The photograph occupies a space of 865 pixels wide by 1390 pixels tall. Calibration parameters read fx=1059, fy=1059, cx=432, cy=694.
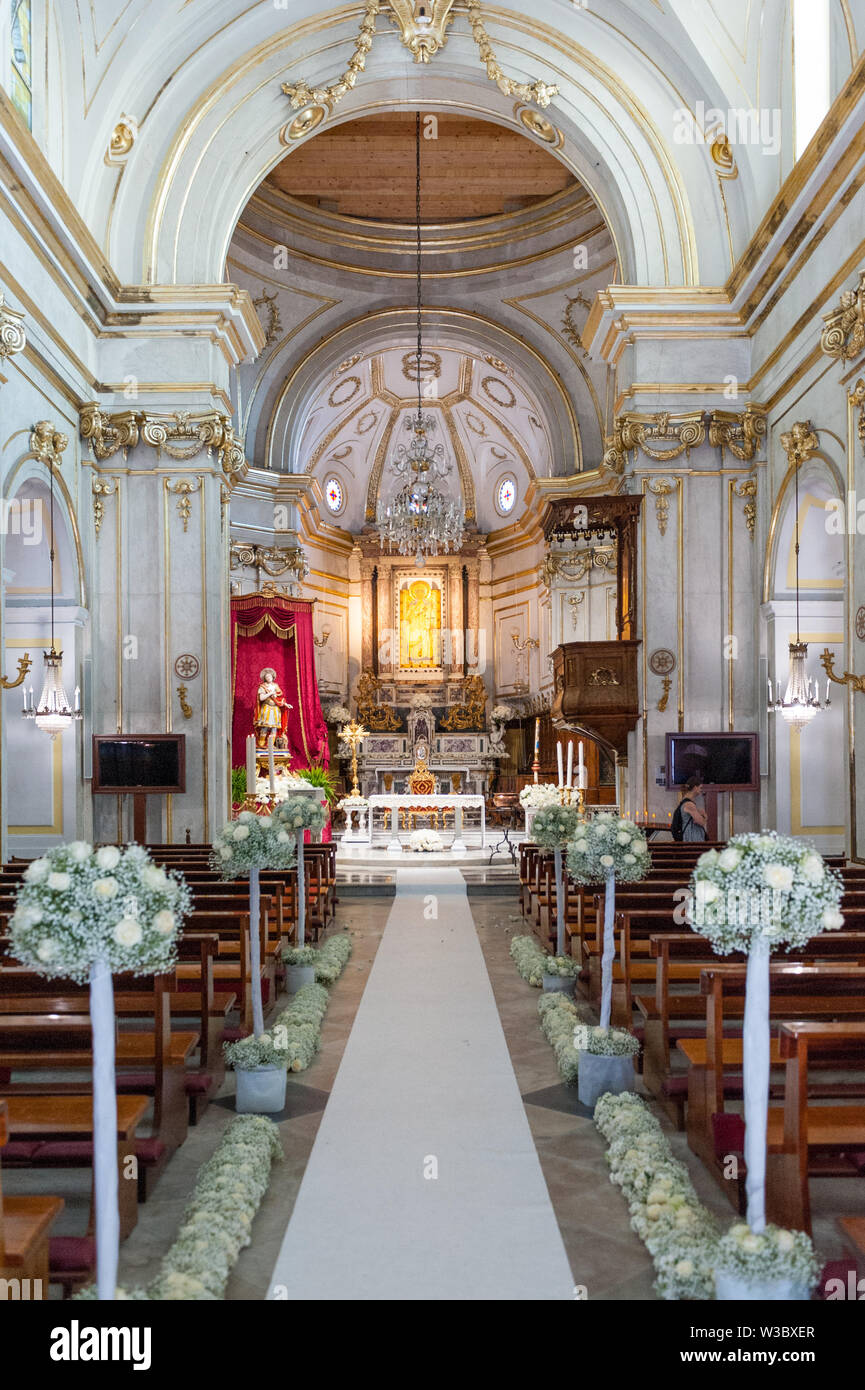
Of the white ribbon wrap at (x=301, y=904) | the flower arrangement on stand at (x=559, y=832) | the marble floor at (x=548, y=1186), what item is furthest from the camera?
the white ribbon wrap at (x=301, y=904)

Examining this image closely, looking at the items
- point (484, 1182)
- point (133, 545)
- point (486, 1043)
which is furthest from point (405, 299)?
point (484, 1182)

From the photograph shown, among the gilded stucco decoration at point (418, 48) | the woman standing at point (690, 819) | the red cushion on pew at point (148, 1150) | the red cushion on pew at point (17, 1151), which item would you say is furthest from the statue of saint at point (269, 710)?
the red cushion on pew at point (17, 1151)

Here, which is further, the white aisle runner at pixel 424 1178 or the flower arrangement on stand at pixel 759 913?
the white aisle runner at pixel 424 1178

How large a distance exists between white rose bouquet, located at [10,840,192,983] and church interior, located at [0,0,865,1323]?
16 mm

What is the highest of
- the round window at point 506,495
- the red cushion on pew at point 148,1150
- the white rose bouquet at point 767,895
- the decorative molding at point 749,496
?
the round window at point 506,495

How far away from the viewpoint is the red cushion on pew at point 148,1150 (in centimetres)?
416

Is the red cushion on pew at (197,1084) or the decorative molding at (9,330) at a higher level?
the decorative molding at (9,330)

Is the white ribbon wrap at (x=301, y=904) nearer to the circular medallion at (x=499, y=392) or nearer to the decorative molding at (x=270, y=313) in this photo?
the decorative molding at (x=270, y=313)

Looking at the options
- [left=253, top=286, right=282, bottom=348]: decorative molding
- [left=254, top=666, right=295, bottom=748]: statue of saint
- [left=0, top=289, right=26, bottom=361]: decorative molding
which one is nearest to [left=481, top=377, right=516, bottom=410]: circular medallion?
[left=253, top=286, right=282, bottom=348]: decorative molding

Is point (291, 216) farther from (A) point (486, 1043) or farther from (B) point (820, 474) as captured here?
(A) point (486, 1043)

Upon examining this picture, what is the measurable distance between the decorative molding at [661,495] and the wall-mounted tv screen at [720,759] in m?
2.58

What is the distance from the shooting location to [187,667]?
40.8ft

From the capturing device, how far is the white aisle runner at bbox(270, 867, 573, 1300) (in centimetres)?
352

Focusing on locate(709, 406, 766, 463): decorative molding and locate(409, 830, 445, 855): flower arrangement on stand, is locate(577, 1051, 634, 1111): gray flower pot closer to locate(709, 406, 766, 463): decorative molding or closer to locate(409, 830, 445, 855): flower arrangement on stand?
locate(709, 406, 766, 463): decorative molding
